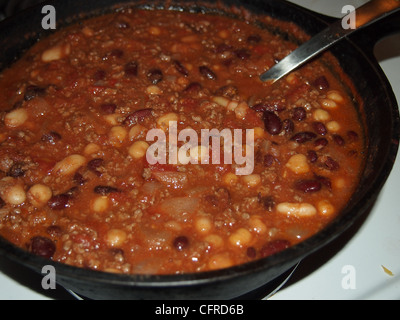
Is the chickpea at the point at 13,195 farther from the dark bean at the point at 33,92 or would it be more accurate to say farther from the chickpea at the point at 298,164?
the chickpea at the point at 298,164

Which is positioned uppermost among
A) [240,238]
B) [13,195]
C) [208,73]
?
[208,73]

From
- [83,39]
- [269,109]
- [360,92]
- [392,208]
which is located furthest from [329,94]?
[83,39]

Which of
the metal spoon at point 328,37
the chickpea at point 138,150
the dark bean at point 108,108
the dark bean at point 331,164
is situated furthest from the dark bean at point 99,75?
the dark bean at point 331,164

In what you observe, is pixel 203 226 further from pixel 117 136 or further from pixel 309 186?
pixel 117 136

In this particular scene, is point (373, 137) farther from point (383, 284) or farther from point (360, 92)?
point (383, 284)

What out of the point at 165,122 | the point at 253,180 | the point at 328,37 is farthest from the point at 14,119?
the point at 328,37

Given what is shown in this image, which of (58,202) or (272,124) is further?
(272,124)
